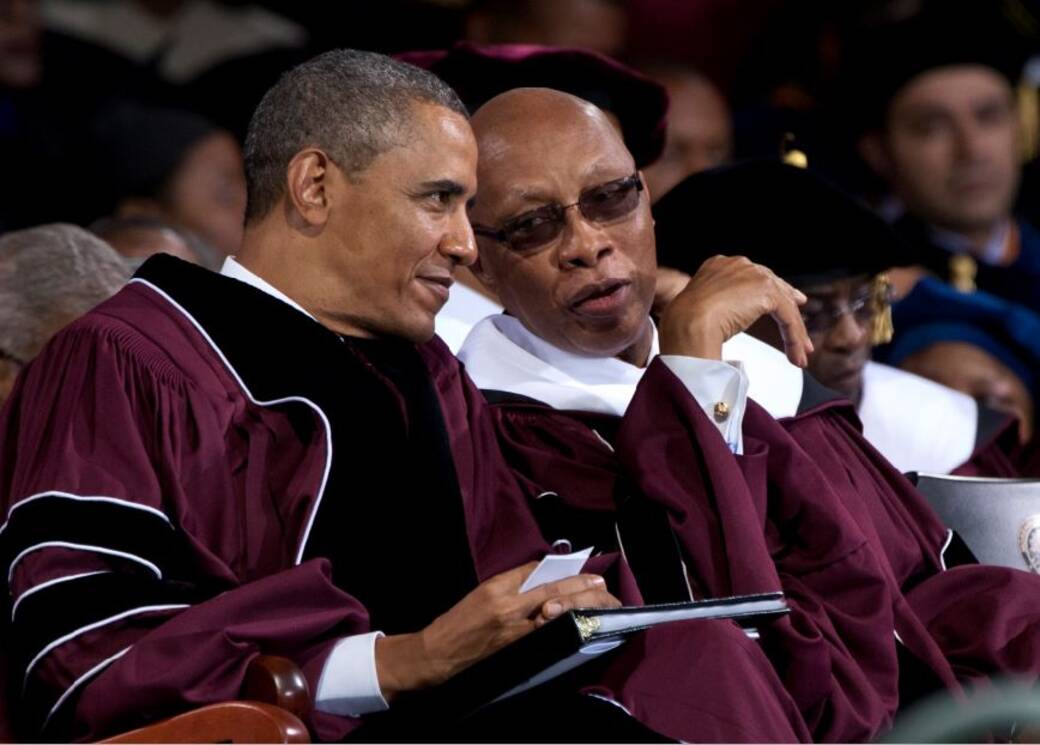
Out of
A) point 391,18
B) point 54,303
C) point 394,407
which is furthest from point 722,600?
point 391,18

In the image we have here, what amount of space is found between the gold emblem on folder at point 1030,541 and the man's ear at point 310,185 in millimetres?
1433

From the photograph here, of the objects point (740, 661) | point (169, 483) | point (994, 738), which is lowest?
point (994, 738)

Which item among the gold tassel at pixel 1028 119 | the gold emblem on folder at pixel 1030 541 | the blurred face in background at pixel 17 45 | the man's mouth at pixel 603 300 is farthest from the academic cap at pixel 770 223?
the blurred face in background at pixel 17 45

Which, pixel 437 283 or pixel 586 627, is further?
pixel 437 283

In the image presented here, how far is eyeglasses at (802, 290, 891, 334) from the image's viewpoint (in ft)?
13.5

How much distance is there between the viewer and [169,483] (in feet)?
9.26

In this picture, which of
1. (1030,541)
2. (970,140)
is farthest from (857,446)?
(970,140)

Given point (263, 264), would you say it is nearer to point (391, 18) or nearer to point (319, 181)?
point (319, 181)

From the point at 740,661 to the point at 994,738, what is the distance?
56 cm

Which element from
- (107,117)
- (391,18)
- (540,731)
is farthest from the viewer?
(391,18)

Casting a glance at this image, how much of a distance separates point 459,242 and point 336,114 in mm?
263

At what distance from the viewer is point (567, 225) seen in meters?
3.47

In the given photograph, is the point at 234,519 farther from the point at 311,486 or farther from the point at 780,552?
the point at 780,552

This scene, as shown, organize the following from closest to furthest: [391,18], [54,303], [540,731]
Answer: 1. [540,731]
2. [54,303]
3. [391,18]
